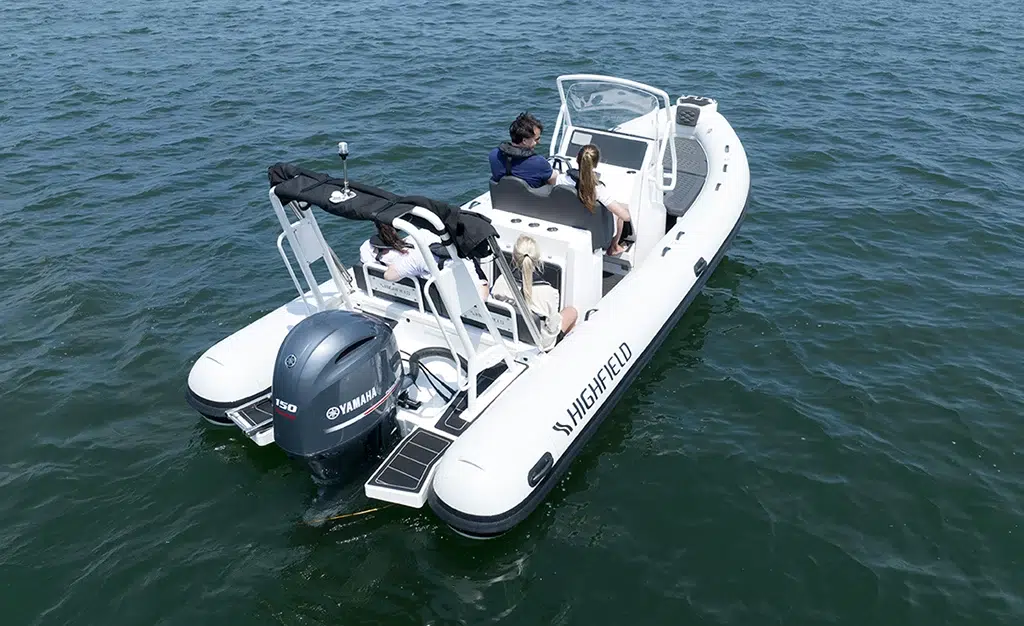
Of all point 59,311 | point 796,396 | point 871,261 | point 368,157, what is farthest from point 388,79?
point 796,396

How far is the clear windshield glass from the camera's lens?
26.1ft

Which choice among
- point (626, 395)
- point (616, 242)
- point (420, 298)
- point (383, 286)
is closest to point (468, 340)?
point (420, 298)

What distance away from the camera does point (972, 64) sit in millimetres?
14695

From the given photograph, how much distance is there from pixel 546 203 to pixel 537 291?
91cm

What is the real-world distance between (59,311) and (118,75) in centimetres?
895

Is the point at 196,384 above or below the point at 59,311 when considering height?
above

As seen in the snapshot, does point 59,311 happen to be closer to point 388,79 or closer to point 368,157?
point 368,157

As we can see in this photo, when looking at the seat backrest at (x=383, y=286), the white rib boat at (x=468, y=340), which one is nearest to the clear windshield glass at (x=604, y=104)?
the white rib boat at (x=468, y=340)

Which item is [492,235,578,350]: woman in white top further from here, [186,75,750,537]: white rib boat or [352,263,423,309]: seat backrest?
[352,263,423,309]: seat backrest

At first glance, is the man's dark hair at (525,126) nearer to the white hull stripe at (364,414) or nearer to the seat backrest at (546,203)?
the seat backrest at (546,203)

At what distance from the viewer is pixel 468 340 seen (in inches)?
211

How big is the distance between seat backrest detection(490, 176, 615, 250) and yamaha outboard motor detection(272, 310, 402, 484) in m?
2.17

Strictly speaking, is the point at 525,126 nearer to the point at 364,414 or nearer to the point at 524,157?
the point at 524,157

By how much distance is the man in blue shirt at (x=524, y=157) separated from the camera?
650cm
